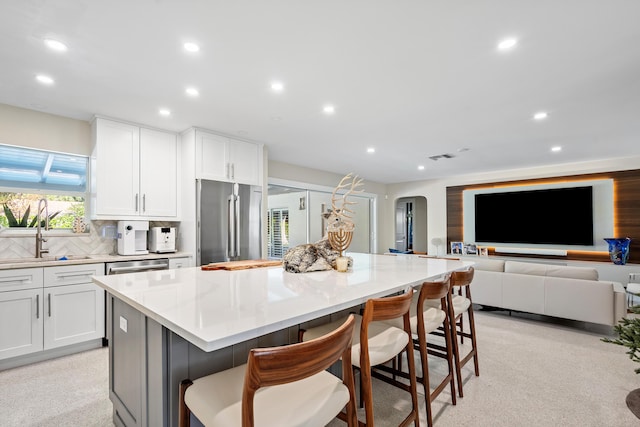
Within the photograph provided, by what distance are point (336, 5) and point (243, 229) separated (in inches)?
115

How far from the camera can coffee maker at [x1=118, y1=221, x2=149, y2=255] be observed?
3422 mm

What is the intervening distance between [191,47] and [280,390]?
218 cm

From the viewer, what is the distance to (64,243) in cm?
342

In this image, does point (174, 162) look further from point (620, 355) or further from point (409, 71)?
point (620, 355)

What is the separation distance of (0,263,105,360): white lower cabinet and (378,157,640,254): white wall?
6.71m

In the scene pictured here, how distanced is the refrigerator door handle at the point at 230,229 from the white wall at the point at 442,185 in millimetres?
5338

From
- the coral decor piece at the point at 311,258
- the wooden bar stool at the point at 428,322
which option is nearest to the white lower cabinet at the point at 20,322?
the coral decor piece at the point at 311,258

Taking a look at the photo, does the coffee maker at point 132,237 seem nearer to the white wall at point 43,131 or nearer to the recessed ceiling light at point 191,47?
the white wall at point 43,131

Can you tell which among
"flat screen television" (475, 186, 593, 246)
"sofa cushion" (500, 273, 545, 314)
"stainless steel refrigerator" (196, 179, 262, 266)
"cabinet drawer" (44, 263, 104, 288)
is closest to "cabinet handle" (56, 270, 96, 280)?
"cabinet drawer" (44, 263, 104, 288)

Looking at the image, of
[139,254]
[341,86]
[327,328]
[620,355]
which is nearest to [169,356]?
[327,328]

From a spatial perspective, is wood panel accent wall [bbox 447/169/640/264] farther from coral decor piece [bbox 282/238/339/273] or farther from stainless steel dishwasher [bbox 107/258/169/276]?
stainless steel dishwasher [bbox 107/258/169/276]

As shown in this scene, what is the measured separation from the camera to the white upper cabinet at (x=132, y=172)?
3.35 metres

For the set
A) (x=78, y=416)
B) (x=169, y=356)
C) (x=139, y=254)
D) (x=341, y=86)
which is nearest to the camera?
(x=169, y=356)

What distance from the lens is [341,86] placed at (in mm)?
2699
